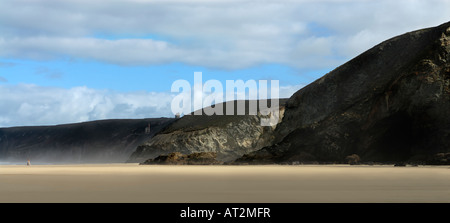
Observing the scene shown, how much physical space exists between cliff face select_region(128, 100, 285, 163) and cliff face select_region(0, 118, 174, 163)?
4156cm

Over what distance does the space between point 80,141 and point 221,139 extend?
283 feet

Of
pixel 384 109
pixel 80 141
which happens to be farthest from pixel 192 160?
pixel 80 141

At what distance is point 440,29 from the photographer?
243 ft

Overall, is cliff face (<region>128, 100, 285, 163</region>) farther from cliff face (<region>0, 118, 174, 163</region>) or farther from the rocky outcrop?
cliff face (<region>0, 118, 174, 163</region>)

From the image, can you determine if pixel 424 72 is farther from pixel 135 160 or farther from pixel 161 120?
pixel 161 120

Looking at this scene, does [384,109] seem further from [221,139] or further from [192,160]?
[221,139]

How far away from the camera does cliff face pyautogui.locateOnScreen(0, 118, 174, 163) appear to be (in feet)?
516

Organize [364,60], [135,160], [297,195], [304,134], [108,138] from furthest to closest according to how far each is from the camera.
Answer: [108,138]
[135,160]
[364,60]
[304,134]
[297,195]

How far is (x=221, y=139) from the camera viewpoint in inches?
3765

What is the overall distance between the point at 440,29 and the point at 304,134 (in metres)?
21.3

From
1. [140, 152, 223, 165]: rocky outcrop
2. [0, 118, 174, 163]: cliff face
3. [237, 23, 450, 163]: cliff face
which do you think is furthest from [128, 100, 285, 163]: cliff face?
[0, 118, 174, 163]: cliff face

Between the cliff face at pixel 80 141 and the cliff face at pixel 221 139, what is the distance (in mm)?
41561

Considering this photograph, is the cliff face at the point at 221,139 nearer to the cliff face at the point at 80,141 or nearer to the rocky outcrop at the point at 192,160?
the rocky outcrop at the point at 192,160

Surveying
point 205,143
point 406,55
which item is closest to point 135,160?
point 205,143
